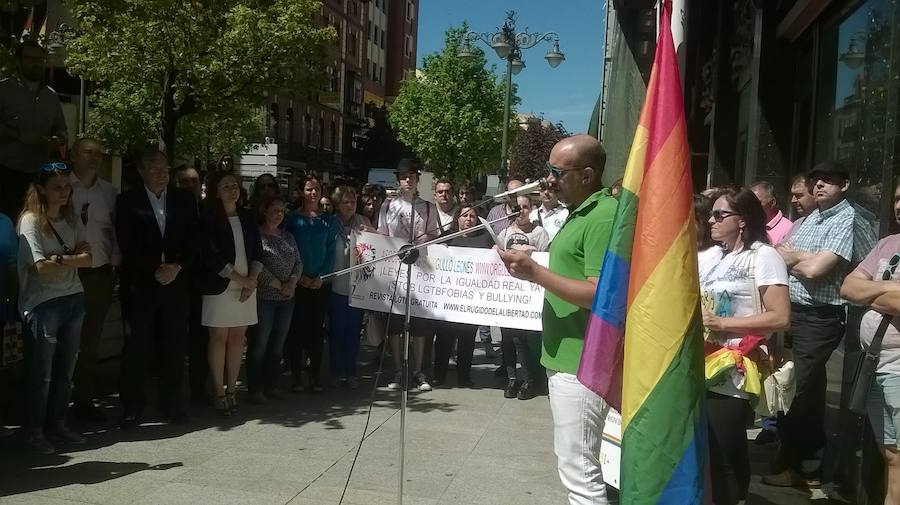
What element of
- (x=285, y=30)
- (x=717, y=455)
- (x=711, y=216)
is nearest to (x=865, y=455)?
(x=717, y=455)

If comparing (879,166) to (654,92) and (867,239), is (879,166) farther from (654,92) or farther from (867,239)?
(654,92)

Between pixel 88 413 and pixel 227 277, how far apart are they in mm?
1476

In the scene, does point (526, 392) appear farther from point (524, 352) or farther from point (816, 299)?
point (816, 299)

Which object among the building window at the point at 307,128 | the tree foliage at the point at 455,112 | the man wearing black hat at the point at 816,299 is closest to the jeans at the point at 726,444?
the man wearing black hat at the point at 816,299

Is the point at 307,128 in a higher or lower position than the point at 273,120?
higher

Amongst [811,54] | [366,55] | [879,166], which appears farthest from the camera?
[366,55]

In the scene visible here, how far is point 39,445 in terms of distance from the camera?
18.3 feet

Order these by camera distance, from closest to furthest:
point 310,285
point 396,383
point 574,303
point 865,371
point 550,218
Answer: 1. point 574,303
2. point 865,371
3. point 310,285
4. point 396,383
5. point 550,218

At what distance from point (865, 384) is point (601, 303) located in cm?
180

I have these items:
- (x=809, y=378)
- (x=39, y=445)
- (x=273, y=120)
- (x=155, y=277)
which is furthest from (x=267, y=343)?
(x=273, y=120)

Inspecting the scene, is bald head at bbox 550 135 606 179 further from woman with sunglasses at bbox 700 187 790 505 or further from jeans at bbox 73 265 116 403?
jeans at bbox 73 265 116 403

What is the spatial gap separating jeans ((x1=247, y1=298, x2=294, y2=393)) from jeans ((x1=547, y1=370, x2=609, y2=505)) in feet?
14.2

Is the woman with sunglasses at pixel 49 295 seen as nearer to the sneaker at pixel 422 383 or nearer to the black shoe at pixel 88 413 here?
the black shoe at pixel 88 413

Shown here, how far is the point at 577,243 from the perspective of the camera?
346 cm
